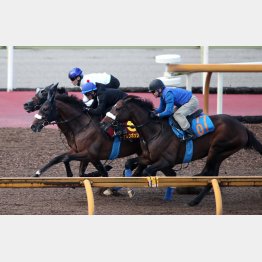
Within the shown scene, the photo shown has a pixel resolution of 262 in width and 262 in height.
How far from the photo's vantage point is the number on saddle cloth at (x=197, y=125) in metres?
13.0

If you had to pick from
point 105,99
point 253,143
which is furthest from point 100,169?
point 253,143

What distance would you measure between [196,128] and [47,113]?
197 cm

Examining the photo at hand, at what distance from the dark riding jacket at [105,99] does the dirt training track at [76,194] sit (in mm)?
1143

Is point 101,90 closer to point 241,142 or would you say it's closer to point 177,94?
point 177,94

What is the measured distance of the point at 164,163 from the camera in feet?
42.4

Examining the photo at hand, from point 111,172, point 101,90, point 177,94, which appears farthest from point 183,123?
point 111,172

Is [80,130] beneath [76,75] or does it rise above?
beneath

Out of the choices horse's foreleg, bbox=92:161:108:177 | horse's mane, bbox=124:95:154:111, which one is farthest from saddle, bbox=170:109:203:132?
horse's foreleg, bbox=92:161:108:177

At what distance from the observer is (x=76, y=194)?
1369cm

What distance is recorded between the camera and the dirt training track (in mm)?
12531

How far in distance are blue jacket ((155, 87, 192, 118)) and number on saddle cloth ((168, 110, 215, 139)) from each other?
0.17 meters

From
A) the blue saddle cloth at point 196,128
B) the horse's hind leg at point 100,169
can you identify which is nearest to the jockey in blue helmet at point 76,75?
the horse's hind leg at point 100,169

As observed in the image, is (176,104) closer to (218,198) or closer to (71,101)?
(71,101)

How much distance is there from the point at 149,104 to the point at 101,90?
731mm
